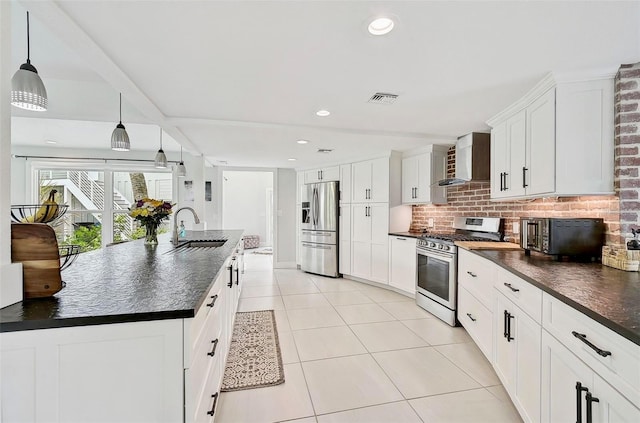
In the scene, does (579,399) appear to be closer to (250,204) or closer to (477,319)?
(477,319)

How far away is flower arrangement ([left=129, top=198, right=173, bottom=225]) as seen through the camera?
2.67 meters

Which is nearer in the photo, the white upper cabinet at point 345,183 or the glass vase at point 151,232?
the glass vase at point 151,232

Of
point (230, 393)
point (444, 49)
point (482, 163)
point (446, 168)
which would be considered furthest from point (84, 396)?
point (446, 168)

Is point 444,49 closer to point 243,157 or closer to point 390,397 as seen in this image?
point 390,397

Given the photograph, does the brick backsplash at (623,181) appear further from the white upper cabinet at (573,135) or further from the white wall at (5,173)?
the white wall at (5,173)

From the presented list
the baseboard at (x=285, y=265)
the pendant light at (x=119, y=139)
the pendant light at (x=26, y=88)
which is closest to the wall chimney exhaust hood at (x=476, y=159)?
the pendant light at (x=119, y=139)

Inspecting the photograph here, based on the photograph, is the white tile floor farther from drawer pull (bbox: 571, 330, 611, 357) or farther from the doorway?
the doorway

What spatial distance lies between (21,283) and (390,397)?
2.03 metres

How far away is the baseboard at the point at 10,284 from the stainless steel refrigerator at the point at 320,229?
448cm

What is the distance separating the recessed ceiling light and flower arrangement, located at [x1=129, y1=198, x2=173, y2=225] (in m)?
2.31

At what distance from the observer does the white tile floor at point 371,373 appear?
180 cm

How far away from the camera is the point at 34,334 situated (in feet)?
2.99

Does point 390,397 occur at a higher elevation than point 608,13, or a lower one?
lower

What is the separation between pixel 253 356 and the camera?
8.08 feet
